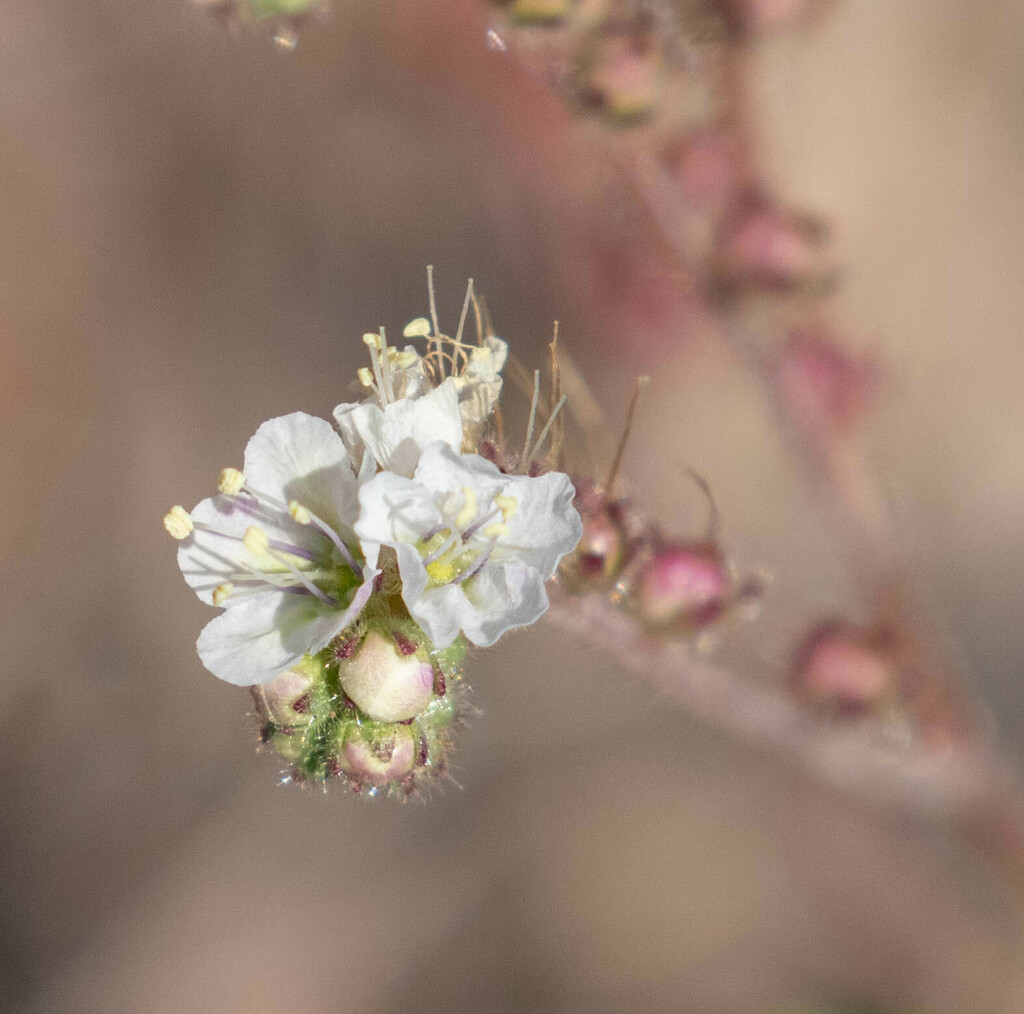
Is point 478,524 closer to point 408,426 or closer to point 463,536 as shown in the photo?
point 463,536

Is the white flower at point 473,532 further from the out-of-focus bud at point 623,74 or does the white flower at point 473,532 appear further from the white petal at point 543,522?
the out-of-focus bud at point 623,74

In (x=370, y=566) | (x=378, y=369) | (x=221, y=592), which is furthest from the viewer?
(x=378, y=369)

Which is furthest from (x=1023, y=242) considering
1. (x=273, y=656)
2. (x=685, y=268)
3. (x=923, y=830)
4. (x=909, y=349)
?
(x=273, y=656)

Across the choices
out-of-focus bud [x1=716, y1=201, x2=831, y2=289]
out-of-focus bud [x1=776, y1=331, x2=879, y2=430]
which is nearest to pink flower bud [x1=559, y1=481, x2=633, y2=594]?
out-of-focus bud [x1=716, y1=201, x2=831, y2=289]

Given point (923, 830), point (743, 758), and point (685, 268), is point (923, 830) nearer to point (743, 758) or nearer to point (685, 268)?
point (743, 758)

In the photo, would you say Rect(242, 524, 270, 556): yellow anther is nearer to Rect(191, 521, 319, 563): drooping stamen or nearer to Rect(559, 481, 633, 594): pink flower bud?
Rect(191, 521, 319, 563): drooping stamen

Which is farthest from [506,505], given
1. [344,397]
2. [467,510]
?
[344,397]
